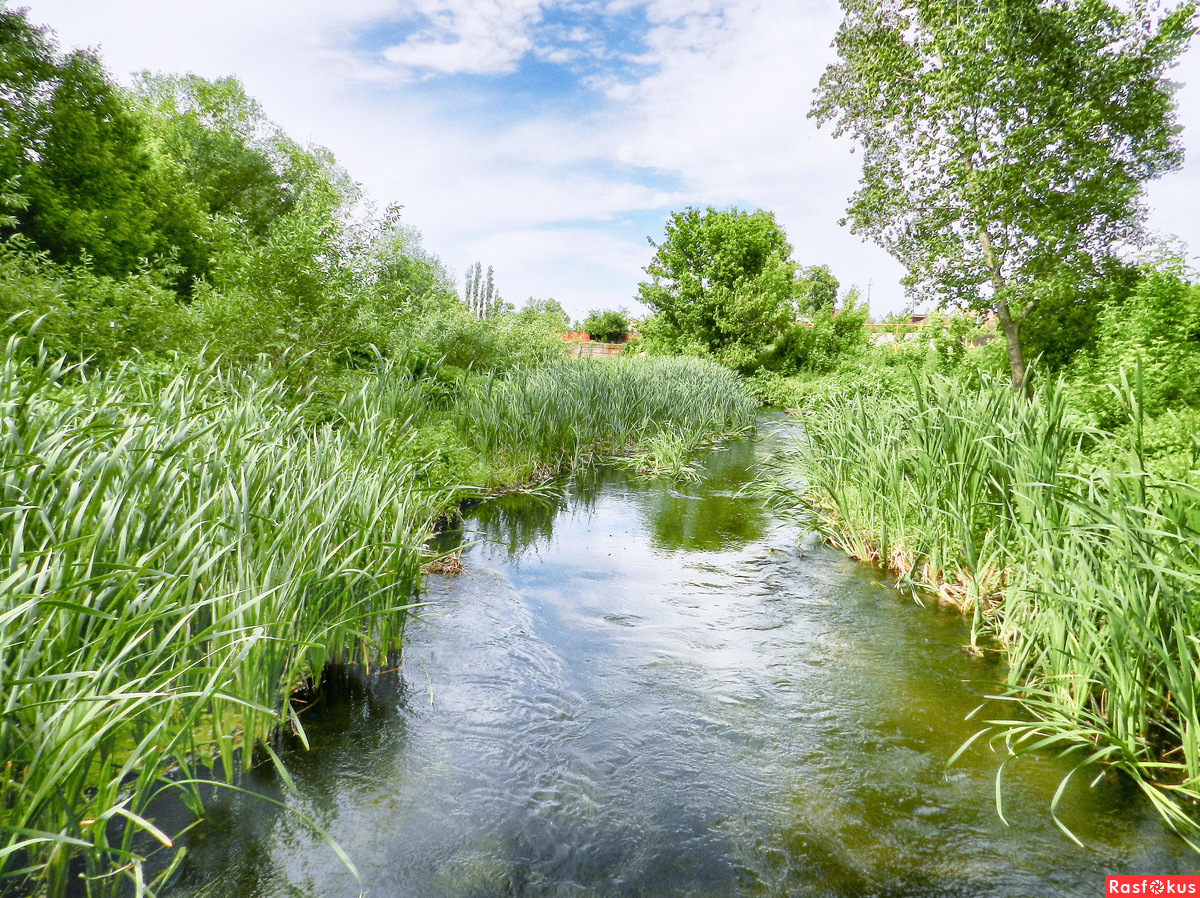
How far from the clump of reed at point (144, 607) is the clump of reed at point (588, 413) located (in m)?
3.74

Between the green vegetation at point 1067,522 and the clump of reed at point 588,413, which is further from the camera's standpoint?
the clump of reed at point 588,413

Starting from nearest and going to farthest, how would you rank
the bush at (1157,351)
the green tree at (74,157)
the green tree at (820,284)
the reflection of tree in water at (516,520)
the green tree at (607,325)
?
the bush at (1157,351), the reflection of tree in water at (516,520), the green tree at (74,157), the green tree at (820,284), the green tree at (607,325)

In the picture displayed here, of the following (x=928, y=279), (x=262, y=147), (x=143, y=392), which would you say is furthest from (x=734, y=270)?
(x=262, y=147)

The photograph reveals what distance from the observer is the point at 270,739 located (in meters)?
2.44

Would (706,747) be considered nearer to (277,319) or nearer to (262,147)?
(277,319)

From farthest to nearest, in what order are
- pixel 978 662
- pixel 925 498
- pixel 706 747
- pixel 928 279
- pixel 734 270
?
pixel 734 270 < pixel 928 279 < pixel 925 498 < pixel 978 662 < pixel 706 747

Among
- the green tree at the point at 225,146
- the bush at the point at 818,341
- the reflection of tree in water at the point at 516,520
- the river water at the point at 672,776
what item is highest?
the green tree at the point at 225,146

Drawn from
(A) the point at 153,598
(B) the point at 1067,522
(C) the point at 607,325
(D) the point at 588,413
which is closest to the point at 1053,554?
(B) the point at 1067,522

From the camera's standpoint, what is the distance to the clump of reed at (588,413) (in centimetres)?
709

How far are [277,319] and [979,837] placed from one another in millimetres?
7317

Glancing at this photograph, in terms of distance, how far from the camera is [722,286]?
22.1m

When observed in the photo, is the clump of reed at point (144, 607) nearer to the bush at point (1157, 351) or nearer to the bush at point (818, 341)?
the bush at point (1157, 351)

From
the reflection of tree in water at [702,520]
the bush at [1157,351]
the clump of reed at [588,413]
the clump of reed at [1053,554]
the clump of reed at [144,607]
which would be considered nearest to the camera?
the clump of reed at [144,607]

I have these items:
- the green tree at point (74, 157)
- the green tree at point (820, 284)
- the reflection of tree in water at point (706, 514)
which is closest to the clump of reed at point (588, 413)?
the reflection of tree in water at point (706, 514)
